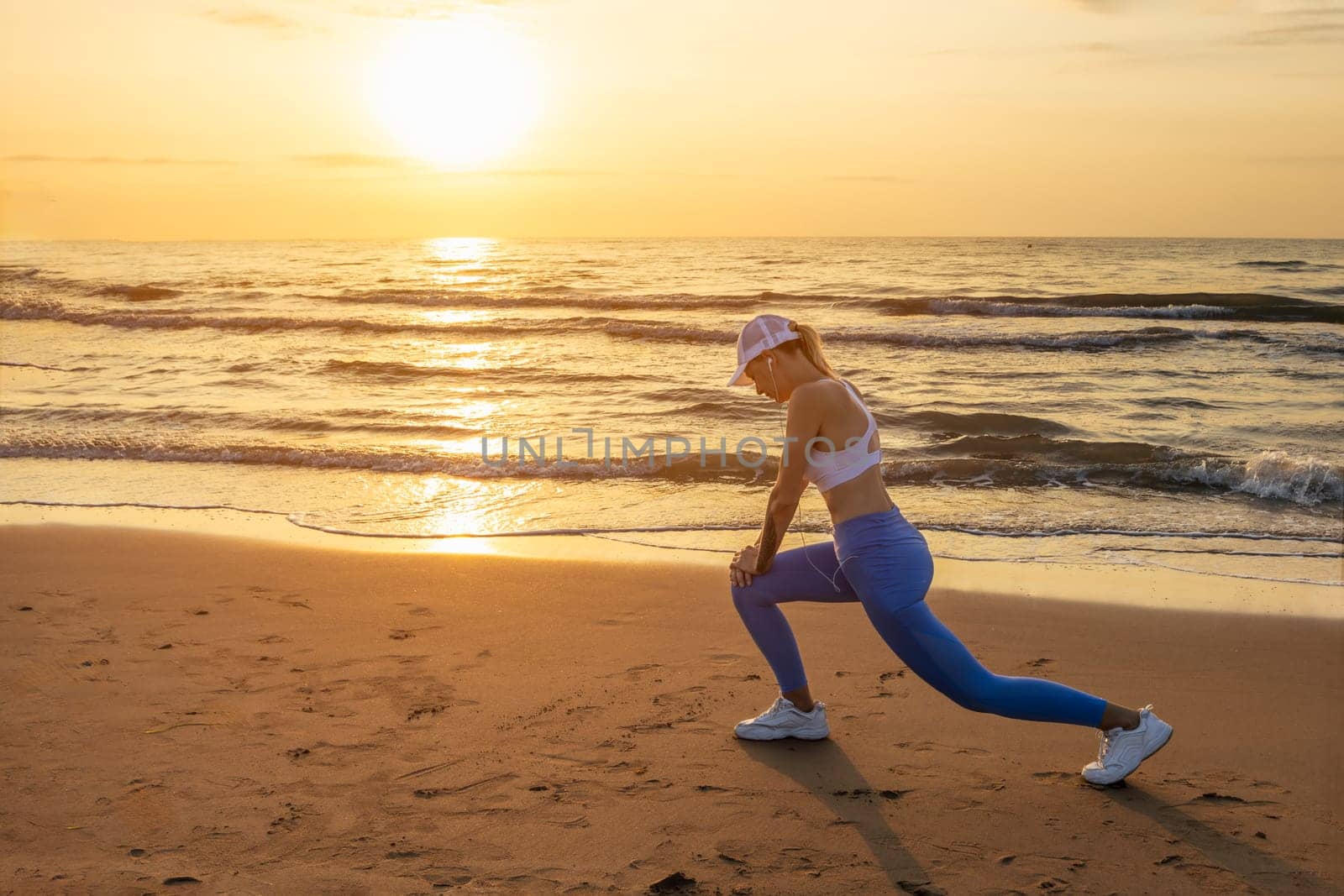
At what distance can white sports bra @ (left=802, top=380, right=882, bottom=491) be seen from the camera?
365cm

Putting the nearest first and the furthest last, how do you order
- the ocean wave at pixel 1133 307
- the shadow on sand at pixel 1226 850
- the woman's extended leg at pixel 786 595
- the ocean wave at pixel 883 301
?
the shadow on sand at pixel 1226 850 → the woman's extended leg at pixel 786 595 → the ocean wave at pixel 1133 307 → the ocean wave at pixel 883 301

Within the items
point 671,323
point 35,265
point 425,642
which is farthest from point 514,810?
point 35,265

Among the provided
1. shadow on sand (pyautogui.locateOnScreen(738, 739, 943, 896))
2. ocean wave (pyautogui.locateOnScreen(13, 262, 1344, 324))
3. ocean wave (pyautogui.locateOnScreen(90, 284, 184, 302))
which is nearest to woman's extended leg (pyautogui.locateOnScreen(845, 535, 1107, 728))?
shadow on sand (pyautogui.locateOnScreen(738, 739, 943, 896))

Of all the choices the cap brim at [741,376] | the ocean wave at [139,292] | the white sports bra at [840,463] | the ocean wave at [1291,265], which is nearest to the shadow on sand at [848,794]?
the white sports bra at [840,463]

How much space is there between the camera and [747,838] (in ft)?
11.5

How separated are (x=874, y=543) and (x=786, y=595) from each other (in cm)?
52

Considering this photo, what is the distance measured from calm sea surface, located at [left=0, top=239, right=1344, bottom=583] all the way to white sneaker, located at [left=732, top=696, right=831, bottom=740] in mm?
3287

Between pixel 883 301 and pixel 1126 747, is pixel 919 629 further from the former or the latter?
pixel 883 301

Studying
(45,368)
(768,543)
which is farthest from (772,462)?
(45,368)

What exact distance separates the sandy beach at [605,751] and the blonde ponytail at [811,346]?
1538 millimetres

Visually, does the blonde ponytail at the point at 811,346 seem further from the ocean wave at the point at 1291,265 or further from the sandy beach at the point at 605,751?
the ocean wave at the point at 1291,265

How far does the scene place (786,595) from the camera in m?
4.05

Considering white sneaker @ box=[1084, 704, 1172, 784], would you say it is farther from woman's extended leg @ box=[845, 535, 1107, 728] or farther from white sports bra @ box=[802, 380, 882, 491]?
white sports bra @ box=[802, 380, 882, 491]

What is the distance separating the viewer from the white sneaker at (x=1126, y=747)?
377 centimetres
